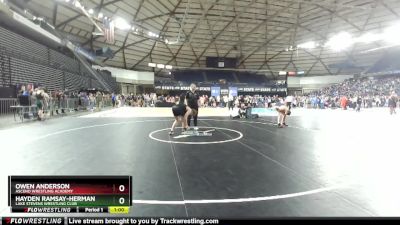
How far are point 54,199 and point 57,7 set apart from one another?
28451 mm

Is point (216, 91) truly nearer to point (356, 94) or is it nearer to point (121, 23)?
point (121, 23)

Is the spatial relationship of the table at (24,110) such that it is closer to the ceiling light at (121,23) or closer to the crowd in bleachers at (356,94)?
the ceiling light at (121,23)

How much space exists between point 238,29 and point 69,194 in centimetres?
3673

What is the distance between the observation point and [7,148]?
5957 millimetres

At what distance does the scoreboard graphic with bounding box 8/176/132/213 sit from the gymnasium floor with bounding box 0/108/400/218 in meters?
0.36

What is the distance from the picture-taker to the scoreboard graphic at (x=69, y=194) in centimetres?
240

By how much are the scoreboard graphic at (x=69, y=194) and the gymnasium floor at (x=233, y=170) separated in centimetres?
36

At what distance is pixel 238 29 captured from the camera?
36.4 meters

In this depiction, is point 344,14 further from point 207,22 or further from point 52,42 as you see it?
point 52,42

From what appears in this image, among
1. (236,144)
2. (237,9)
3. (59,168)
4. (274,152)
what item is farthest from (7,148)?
(237,9)
